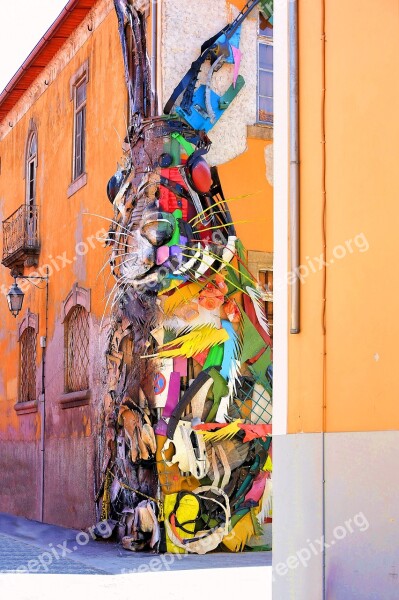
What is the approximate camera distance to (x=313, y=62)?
27.8ft

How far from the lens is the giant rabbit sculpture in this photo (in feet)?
46.8

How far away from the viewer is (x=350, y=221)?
25.8 feet

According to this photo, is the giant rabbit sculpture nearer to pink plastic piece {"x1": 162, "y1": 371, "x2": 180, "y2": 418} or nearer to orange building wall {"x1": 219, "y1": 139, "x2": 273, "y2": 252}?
pink plastic piece {"x1": 162, "y1": 371, "x2": 180, "y2": 418}

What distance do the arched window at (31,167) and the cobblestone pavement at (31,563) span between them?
8054mm

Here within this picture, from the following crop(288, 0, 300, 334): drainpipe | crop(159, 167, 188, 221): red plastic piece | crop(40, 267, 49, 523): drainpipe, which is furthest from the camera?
crop(40, 267, 49, 523): drainpipe

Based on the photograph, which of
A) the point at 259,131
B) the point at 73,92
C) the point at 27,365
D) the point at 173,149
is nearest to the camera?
the point at 173,149

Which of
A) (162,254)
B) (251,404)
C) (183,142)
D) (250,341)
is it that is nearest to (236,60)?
(183,142)

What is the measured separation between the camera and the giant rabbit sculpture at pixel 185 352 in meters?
14.2

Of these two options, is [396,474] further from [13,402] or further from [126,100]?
[13,402]

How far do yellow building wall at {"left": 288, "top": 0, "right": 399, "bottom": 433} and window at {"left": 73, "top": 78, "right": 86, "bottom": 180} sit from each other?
33.6 feet

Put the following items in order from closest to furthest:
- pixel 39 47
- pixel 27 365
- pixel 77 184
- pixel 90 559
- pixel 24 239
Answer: pixel 90 559 < pixel 77 184 < pixel 39 47 < pixel 24 239 < pixel 27 365

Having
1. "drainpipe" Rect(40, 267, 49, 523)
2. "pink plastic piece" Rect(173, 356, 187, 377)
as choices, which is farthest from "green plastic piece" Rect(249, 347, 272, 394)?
"drainpipe" Rect(40, 267, 49, 523)

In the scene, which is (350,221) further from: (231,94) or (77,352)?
(77,352)

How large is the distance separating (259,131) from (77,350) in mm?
4803
